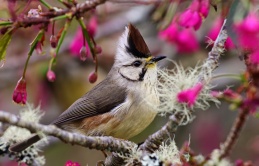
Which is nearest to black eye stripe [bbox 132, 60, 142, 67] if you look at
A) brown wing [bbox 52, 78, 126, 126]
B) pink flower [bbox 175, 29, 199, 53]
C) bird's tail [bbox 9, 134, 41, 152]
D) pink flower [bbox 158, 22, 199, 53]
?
brown wing [bbox 52, 78, 126, 126]

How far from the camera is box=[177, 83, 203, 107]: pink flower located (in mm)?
2461

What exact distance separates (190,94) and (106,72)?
15.5ft

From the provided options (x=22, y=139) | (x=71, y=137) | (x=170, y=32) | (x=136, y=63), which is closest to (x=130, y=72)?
(x=136, y=63)

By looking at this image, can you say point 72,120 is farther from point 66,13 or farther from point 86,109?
point 66,13

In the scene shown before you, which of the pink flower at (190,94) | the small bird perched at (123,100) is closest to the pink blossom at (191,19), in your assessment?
the pink flower at (190,94)

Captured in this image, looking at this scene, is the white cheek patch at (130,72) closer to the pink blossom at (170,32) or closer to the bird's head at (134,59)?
the bird's head at (134,59)

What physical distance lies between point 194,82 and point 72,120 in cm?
202

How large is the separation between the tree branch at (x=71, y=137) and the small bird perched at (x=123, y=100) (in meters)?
1.21

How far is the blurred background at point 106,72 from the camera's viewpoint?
6527 mm

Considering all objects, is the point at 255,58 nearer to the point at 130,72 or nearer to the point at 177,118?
the point at 177,118

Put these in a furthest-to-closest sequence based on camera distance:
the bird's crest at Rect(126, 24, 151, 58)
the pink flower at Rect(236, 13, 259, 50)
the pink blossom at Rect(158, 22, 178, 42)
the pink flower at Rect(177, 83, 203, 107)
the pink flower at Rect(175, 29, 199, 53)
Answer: the pink flower at Rect(175, 29, 199, 53)
the pink blossom at Rect(158, 22, 178, 42)
the bird's crest at Rect(126, 24, 151, 58)
the pink flower at Rect(177, 83, 203, 107)
the pink flower at Rect(236, 13, 259, 50)

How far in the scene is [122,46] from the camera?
4566mm

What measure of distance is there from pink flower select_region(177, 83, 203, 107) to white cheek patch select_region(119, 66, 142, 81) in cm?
206

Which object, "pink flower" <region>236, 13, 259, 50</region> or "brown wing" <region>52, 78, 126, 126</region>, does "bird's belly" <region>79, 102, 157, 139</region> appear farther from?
"pink flower" <region>236, 13, 259, 50</region>
